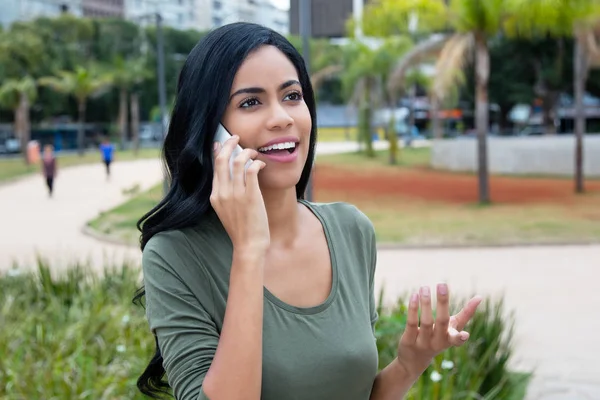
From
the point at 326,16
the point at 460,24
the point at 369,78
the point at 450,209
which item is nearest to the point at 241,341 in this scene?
the point at 326,16

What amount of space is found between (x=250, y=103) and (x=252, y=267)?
380 mm

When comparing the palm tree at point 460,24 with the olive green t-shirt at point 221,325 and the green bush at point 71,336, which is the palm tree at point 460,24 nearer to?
the green bush at point 71,336

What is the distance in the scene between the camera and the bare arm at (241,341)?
159cm

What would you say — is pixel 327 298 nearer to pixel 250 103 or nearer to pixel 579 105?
pixel 250 103

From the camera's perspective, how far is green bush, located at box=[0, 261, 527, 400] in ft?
14.7

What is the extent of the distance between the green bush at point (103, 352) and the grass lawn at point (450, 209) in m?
4.38

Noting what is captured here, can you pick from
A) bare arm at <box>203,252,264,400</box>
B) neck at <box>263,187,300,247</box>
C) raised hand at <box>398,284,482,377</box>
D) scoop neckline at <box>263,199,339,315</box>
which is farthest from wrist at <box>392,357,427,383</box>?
bare arm at <box>203,252,264,400</box>

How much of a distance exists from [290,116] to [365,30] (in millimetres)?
20663

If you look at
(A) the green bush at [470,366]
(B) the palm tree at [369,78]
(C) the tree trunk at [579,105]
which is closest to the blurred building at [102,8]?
(B) the palm tree at [369,78]

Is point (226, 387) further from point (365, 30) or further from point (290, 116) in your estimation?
point (365, 30)

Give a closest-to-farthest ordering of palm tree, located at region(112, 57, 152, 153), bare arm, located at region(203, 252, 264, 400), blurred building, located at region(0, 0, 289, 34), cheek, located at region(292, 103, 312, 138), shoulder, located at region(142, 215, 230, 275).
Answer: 1. bare arm, located at region(203, 252, 264, 400)
2. shoulder, located at region(142, 215, 230, 275)
3. cheek, located at region(292, 103, 312, 138)
4. palm tree, located at region(112, 57, 152, 153)
5. blurred building, located at region(0, 0, 289, 34)

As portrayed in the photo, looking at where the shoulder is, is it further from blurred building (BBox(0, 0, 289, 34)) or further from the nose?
blurred building (BBox(0, 0, 289, 34))

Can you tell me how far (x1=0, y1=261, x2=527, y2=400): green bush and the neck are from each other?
98.3 inches

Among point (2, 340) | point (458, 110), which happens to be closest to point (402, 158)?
point (2, 340)
